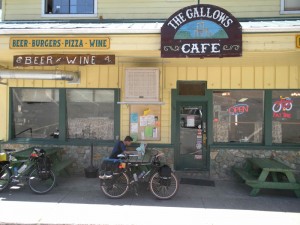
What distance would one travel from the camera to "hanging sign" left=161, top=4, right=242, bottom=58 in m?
6.94

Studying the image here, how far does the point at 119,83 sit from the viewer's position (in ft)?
30.1

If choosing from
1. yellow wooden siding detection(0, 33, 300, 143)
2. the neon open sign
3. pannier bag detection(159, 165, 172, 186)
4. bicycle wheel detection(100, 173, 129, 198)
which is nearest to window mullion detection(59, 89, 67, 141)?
yellow wooden siding detection(0, 33, 300, 143)

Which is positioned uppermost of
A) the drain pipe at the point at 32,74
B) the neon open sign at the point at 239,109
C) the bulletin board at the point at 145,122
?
the drain pipe at the point at 32,74

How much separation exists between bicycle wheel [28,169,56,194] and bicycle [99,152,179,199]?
4.20 feet

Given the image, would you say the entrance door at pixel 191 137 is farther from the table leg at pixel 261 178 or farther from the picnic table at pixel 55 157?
the picnic table at pixel 55 157

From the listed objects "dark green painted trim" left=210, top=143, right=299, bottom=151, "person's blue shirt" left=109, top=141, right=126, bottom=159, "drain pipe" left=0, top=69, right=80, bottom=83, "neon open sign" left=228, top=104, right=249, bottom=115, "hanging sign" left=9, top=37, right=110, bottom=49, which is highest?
"hanging sign" left=9, top=37, right=110, bottom=49

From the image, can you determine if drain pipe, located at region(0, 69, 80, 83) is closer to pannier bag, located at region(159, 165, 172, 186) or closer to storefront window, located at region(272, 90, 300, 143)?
pannier bag, located at region(159, 165, 172, 186)

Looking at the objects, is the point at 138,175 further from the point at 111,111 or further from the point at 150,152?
the point at 111,111

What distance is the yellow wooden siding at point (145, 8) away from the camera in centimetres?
924

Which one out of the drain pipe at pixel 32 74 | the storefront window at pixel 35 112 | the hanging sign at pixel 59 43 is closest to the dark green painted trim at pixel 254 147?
the hanging sign at pixel 59 43

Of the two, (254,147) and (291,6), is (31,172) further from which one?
(291,6)

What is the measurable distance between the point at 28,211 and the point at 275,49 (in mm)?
6042

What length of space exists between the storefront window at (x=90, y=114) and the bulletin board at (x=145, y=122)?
663 millimetres

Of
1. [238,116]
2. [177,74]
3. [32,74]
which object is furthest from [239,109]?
[32,74]
